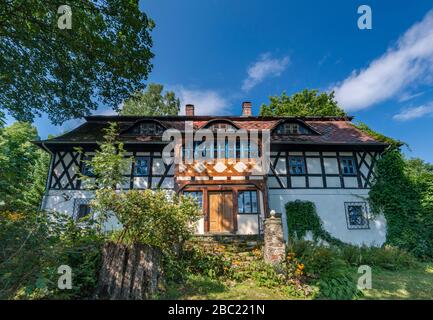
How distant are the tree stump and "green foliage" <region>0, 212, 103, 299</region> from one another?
0.35 metres

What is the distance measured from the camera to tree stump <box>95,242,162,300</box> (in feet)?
19.1

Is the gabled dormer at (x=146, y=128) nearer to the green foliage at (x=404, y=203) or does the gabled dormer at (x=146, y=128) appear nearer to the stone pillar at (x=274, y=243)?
the stone pillar at (x=274, y=243)

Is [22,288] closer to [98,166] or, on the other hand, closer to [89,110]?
Answer: [98,166]

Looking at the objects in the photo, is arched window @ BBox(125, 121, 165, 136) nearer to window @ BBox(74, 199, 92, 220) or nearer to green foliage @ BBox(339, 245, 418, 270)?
window @ BBox(74, 199, 92, 220)

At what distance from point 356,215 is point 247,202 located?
5.95 metres

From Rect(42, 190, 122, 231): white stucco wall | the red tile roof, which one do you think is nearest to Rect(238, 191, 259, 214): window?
the red tile roof

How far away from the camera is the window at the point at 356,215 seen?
1267 cm

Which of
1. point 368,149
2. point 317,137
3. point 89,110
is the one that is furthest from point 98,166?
point 368,149

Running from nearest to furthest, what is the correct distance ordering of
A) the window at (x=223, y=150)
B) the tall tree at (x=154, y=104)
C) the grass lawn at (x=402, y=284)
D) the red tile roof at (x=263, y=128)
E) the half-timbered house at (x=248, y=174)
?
the grass lawn at (x=402, y=284)
the half-timbered house at (x=248, y=174)
the window at (x=223, y=150)
the red tile roof at (x=263, y=128)
the tall tree at (x=154, y=104)

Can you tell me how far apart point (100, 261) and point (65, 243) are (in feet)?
3.20

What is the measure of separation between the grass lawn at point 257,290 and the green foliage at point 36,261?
2.12 m

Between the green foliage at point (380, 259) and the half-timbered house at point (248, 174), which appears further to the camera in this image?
the half-timbered house at point (248, 174)

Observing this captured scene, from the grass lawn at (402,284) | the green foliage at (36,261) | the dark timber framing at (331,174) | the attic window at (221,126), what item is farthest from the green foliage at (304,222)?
the green foliage at (36,261)

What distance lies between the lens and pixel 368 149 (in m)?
14.1
